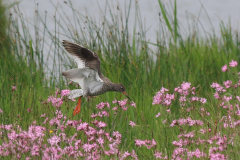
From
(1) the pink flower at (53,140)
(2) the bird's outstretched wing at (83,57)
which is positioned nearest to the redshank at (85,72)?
(2) the bird's outstretched wing at (83,57)

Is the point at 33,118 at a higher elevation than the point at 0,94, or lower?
lower

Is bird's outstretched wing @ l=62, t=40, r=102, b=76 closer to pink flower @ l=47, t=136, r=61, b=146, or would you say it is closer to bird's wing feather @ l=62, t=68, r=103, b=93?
bird's wing feather @ l=62, t=68, r=103, b=93

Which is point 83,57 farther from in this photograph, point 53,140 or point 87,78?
point 53,140

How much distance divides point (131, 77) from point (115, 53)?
47 centimetres

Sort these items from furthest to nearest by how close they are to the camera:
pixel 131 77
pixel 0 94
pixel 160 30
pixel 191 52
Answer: pixel 191 52
pixel 160 30
pixel 131 77
pixel 0 94

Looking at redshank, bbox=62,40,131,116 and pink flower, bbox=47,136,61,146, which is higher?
redshank, bbox=62,40,131,116

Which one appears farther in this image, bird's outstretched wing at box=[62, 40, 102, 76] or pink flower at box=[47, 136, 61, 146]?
bird's outstretched wing at box=[62, 40, 102, 76]

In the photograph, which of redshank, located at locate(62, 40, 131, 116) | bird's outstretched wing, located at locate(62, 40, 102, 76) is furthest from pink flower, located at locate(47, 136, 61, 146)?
bird's outstretched wing, located at locate(62, 40, 102, 76)

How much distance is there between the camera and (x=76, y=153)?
10.2ft

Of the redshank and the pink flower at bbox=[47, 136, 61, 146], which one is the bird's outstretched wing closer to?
the redshank

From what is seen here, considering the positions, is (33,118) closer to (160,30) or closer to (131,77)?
(131,77)

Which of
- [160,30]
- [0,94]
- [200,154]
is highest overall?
[160,30]

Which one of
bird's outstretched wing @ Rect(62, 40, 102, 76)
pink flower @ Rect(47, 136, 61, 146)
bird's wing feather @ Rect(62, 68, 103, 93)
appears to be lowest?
pink flower @ Rect(47, 136, 61, 146)

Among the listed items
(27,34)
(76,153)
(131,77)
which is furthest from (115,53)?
(76,153)
